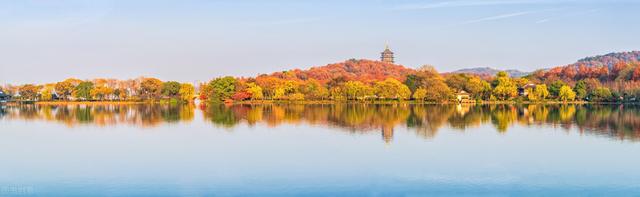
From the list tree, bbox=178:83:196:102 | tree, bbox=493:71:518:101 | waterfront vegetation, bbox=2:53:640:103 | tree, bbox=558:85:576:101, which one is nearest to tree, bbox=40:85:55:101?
waterfront vegetation, bbox=2:53:640:103

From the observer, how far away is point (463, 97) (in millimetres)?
46062

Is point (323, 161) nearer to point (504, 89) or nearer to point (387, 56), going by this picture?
point (504, 89)

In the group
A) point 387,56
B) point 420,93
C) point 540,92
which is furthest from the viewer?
point 387,56

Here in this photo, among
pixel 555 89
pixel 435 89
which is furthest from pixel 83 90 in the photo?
pixel 555 89

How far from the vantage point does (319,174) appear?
1042 centimetres

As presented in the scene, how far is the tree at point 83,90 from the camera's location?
5362 cm

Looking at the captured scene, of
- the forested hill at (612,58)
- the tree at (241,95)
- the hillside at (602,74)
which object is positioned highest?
the forested hill at (612,58)

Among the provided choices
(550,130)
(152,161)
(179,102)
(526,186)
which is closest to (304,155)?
(152,161)

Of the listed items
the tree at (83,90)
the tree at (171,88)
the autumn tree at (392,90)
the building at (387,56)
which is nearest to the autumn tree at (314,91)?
the autumn tree at (392,90)

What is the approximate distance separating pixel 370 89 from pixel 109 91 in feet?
78.9

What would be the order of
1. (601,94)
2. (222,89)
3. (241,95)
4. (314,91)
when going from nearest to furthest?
(601,94) → (314,91) → (241,95) → (222,89)

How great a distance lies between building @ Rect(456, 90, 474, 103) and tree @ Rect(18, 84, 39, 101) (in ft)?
125

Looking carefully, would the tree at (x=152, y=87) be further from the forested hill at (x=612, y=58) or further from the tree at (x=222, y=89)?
the forested hill at (x=612, y=58)

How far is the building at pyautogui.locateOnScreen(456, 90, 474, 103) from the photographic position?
45.2 meters
